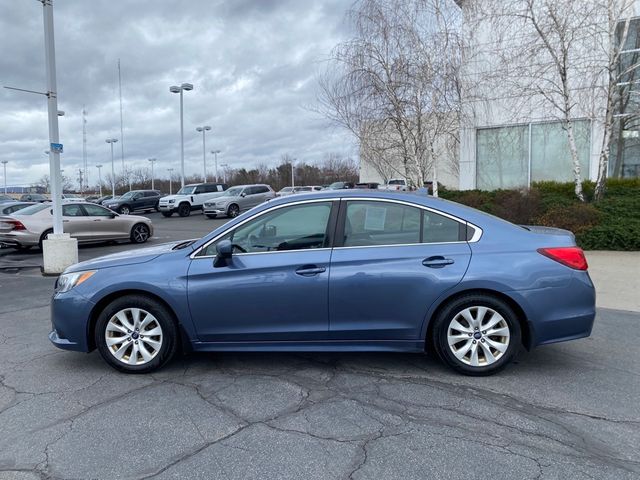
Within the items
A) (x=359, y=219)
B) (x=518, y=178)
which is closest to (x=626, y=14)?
(x=518, y=178)

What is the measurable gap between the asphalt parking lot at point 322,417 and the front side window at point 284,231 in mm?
1121

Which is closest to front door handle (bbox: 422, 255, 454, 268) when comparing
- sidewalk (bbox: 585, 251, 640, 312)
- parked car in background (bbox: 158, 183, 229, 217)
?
sidewalk (bbox: 585, 251, 640, 312)

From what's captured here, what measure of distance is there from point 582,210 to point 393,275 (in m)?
9.54

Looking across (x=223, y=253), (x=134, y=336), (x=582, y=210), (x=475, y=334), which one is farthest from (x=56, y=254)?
(x=582, y=210)

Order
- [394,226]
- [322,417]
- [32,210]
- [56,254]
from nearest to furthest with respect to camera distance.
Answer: [322,417], [394,226], [56,254], [32,210]

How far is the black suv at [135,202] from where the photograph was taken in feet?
105

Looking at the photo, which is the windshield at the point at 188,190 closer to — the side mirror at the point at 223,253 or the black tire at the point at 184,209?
the black tire at the point at 184,209

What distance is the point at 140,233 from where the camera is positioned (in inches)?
634

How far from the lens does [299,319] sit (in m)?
4.27

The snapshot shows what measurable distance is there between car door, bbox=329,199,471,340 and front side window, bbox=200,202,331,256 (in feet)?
0.71

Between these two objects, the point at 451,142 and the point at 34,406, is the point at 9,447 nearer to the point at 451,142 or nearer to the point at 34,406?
the point at 34,406

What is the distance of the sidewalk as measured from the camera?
7234mm

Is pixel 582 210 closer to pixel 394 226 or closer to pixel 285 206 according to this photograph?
pixel 394 226

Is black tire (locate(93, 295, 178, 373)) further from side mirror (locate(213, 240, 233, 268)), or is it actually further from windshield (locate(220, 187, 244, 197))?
windshield (locate(220, 187, 244, 197))
